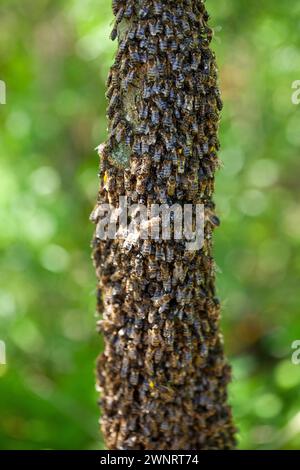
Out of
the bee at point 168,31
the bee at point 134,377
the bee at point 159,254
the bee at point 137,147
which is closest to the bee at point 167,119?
the bee at point 137,147

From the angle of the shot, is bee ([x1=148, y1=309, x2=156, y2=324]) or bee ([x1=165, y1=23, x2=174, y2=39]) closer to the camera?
bee ([x1=165, y1=23, x2=174, y2=39])

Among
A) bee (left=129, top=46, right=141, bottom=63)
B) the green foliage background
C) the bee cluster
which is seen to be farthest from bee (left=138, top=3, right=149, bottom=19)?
the green foliage background

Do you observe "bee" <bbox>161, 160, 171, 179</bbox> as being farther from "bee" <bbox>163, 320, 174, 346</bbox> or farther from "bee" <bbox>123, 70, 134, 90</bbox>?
"bee" <bbox>163, 320, 174, 346</bbox>

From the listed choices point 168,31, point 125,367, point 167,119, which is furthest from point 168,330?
point 168,31

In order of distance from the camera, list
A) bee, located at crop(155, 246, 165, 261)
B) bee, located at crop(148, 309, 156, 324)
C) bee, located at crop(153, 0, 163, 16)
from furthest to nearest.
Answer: bee, located at crop(148, 309, 156, 324) < bee, located at crop(155, 246, 165, 261) < bee, located at crop(153, 0, 163, 16)

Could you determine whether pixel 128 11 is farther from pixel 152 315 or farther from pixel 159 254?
pixel 152 315

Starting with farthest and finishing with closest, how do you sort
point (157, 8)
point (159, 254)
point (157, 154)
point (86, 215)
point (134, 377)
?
point (86, 215), point (134, 377), point (159, 254), point (157, 154), point (157, 8)
